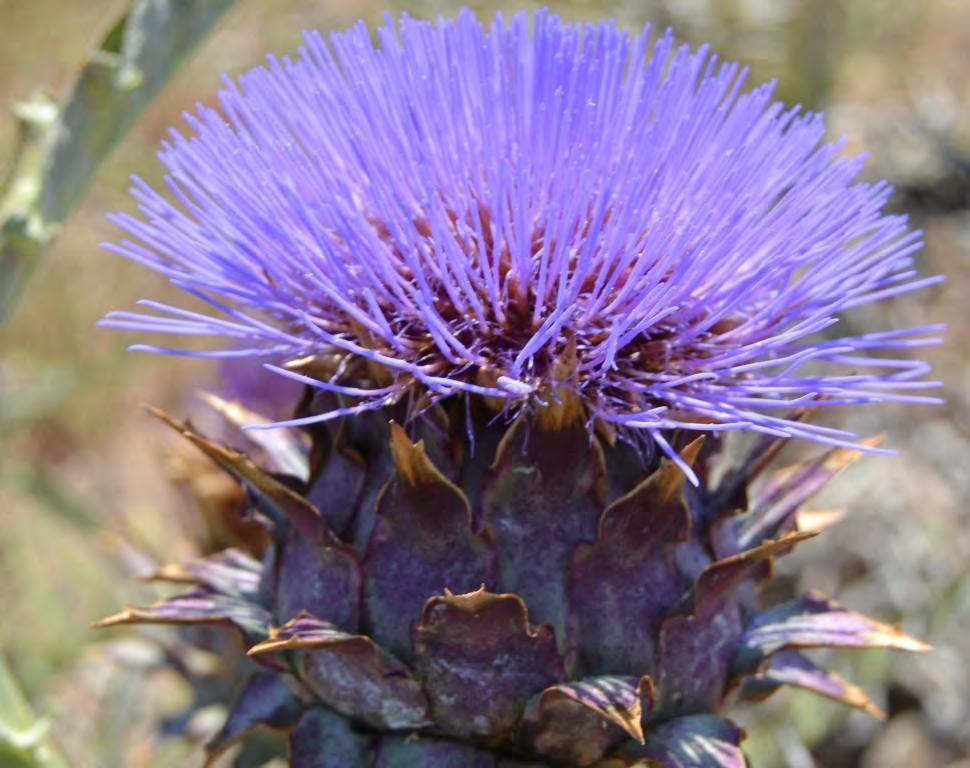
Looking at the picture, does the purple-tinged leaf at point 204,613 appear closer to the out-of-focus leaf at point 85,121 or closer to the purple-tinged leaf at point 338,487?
the purple-tinged leaf at point 338,487

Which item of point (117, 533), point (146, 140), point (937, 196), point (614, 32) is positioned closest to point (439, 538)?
point (614, 32)

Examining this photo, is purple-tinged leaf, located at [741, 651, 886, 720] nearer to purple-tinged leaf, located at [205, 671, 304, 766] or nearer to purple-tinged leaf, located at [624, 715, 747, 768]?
purple-tinged leaf, located at [624, 715, 747, 768]

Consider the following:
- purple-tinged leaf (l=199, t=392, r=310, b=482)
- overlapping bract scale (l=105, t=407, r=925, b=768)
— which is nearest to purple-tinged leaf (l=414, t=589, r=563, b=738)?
overlapping bract scale (l=105, t=407, r=925, b=768)

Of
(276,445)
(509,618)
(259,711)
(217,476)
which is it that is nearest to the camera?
(509,618)

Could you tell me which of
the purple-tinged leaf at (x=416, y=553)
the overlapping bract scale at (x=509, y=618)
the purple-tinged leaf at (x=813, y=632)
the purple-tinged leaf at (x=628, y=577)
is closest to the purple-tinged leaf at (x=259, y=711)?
the overlapping bract scale at (x=509, y=618)

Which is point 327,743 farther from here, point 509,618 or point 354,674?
point 509,618

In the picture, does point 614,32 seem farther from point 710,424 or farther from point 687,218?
point 710,424

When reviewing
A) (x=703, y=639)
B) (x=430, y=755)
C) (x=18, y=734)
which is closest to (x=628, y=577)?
(x=703, y=639)
